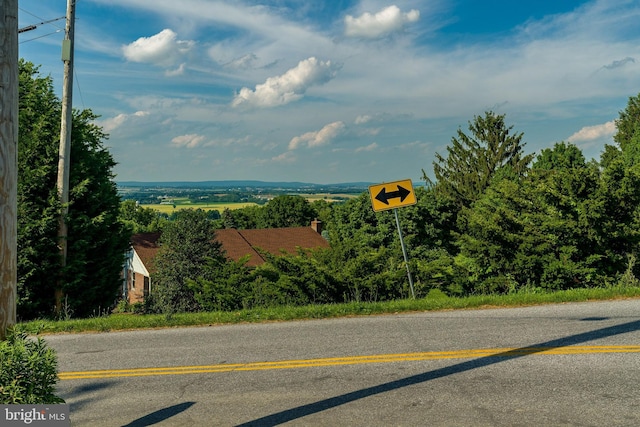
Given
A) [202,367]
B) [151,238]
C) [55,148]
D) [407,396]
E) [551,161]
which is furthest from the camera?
[151,238]

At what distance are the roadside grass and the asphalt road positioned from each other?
0.45 m

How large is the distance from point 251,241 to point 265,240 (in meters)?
1.63

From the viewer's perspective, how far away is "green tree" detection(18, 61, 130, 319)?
1427 cm

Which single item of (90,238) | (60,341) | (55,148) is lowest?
(60,341)

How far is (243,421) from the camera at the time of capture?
4.98 metres

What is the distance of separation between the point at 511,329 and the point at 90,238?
535 inches

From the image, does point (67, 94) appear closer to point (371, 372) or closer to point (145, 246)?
point (371, 372)

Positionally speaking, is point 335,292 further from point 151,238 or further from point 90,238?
point 151,238

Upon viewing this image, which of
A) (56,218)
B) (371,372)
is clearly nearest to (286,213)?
(56,218)

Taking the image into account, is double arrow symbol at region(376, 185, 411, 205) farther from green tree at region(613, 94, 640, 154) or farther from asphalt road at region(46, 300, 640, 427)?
green tree at region(613, 94, 640, 154)

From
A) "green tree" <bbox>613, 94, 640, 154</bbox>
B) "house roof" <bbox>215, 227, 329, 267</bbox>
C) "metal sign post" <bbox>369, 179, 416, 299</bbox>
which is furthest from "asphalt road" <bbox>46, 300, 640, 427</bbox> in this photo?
"green tree" <bbox>613, 94, 640, 154</bbox>

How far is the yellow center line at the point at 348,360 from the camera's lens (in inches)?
260

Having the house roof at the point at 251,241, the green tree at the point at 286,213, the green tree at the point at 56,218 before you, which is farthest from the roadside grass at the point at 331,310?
the green tree at the point at 286,213

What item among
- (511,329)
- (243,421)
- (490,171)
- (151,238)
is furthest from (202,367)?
(490,171)
